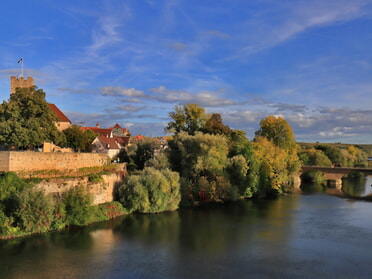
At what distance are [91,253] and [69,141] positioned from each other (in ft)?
69.8

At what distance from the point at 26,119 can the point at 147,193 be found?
35.4 ft

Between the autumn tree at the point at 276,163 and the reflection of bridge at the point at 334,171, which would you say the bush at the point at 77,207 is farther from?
the reflection of bridge at the point at 334,171

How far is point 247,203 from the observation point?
34438 millimetres

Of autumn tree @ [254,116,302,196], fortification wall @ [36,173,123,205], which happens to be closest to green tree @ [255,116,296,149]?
autumn tree @ [254,116,302,196]

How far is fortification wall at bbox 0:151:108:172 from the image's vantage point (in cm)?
2327

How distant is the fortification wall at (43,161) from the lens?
2327cm

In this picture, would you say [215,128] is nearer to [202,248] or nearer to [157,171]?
[157,171]

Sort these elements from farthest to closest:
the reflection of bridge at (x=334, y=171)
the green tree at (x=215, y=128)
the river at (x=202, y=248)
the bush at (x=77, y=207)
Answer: the reflection of bridge at (x=334, y=171)
the green tree at (x=215, y=128)
the bush at (x=77, y=207)
the river at (x=202, y=248)

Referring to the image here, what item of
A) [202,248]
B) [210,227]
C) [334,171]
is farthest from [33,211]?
[334,171]

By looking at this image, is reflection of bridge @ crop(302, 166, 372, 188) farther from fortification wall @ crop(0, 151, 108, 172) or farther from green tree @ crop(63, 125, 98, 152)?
fortification wall @ crop(0, 151, 108, 172)

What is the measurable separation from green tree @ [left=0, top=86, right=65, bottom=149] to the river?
8762 millimetres

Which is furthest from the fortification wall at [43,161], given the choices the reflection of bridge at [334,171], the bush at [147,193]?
the reflection of bridge at [334,171]

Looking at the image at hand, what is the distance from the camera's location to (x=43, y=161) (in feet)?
83.0

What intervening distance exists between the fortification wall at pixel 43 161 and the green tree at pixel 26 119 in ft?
8.17
